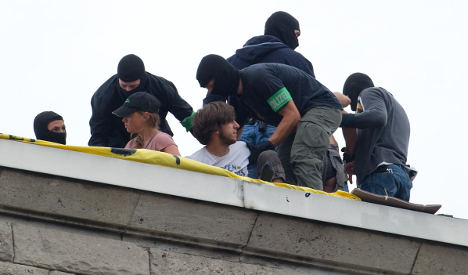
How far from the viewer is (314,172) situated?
24.8 feet

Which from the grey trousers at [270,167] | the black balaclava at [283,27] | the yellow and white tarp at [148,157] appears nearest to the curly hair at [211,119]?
the grey trousers at [270,167]

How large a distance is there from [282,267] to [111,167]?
114 cm

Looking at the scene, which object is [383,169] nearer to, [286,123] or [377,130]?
[377,130]

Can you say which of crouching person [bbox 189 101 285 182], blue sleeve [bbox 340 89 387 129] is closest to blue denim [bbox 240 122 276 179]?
blue sleeve [bbox 340 89 387 129]

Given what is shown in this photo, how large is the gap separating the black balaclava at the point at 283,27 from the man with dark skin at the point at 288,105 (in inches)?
39.3

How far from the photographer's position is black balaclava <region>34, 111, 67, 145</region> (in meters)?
8.02

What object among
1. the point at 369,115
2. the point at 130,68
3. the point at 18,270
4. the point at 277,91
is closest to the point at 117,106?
the point at 130,68

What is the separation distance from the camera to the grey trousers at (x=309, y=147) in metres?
7.55

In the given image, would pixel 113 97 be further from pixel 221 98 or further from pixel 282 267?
pixel 282 267

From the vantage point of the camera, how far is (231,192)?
262 inches

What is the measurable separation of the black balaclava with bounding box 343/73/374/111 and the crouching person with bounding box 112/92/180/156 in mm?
1686

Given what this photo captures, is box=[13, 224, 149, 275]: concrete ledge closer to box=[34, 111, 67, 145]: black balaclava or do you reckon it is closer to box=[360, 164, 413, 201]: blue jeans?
box=[34, 111, 67, 145]: black balaclava

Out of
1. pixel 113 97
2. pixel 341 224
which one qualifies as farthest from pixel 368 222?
pixel 113 97

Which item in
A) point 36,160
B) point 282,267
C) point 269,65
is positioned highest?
point 269,65
